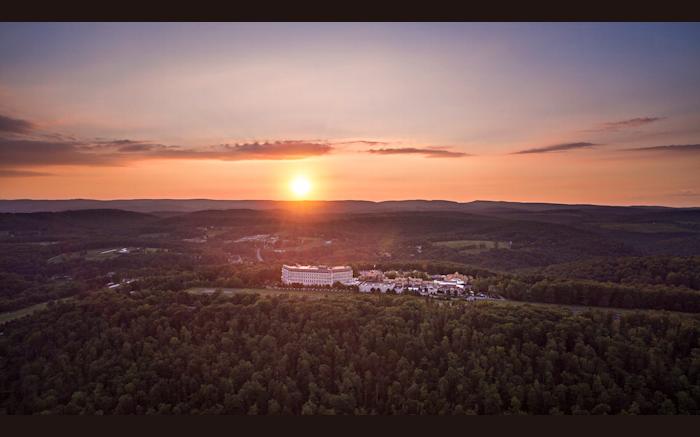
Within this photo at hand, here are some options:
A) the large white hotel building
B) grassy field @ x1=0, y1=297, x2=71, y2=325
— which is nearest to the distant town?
the large white hotel building

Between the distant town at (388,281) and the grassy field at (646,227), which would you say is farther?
the grassy field at (646,227)

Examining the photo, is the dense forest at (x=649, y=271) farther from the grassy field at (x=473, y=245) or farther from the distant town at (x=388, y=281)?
the grassy field at (x=473, y=245)

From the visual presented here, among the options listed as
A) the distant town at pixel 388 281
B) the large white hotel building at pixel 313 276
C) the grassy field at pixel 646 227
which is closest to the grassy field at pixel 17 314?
the large white hotel building at pixel 313 276

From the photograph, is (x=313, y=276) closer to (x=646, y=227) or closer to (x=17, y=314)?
(x=17, y=314)

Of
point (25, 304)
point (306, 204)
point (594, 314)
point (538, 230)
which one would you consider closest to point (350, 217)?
point (306, 204)

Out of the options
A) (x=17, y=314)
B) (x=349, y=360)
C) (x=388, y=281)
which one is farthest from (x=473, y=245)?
(x=17, y=314)

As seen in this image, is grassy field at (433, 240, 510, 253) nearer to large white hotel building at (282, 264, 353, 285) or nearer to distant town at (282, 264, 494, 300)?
distant town at (282, 264, 494, 300)

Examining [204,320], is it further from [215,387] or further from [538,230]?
[538,230]
